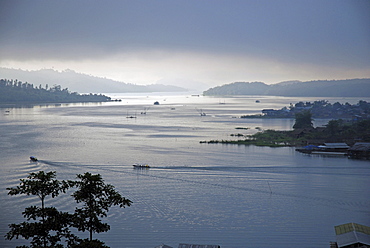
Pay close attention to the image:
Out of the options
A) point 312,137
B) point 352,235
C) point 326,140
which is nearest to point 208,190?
point 352,235

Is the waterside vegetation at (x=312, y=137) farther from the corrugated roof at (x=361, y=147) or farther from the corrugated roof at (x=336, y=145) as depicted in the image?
the corrugated roof at (x=361, y=147)

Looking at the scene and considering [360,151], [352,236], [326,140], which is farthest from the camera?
[326,140]

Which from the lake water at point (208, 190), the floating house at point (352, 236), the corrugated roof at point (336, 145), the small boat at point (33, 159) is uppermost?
the corrugated roof at point (336, 145)

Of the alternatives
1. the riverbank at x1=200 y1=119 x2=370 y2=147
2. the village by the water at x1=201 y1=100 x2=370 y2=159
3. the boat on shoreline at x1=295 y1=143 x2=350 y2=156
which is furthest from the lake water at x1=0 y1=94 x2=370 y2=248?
the riverbank at x1=200 y1=119 x2=370 y2=147

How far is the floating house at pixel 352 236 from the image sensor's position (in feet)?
13.7

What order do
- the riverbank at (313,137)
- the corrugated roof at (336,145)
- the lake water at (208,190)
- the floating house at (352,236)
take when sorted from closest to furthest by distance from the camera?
the floating house at (352,236) < the lake water at (208,190) < the corrugated roof at (336,145) < the riverbank at (313,137)

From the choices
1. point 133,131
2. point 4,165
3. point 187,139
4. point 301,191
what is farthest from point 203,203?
point 133,131

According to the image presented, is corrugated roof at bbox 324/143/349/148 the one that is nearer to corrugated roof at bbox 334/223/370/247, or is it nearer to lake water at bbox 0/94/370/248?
lake water at bbox 0/94/370/248

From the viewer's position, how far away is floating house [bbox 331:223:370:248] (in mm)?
4176

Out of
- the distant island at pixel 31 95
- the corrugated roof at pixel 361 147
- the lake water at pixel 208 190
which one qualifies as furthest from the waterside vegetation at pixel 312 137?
the distant island at pixel 31 95

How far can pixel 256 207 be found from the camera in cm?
661

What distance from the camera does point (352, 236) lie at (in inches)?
170

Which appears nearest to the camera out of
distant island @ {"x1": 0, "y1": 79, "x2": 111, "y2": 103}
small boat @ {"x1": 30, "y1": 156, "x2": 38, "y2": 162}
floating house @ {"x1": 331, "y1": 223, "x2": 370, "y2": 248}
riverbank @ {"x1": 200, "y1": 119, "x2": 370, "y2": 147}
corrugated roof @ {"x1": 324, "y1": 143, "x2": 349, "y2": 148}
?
floating house @ {"x1": 331, "y1": 223, "x2": 370, "y2": 248}

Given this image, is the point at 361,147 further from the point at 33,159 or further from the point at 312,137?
the point at 33,159
